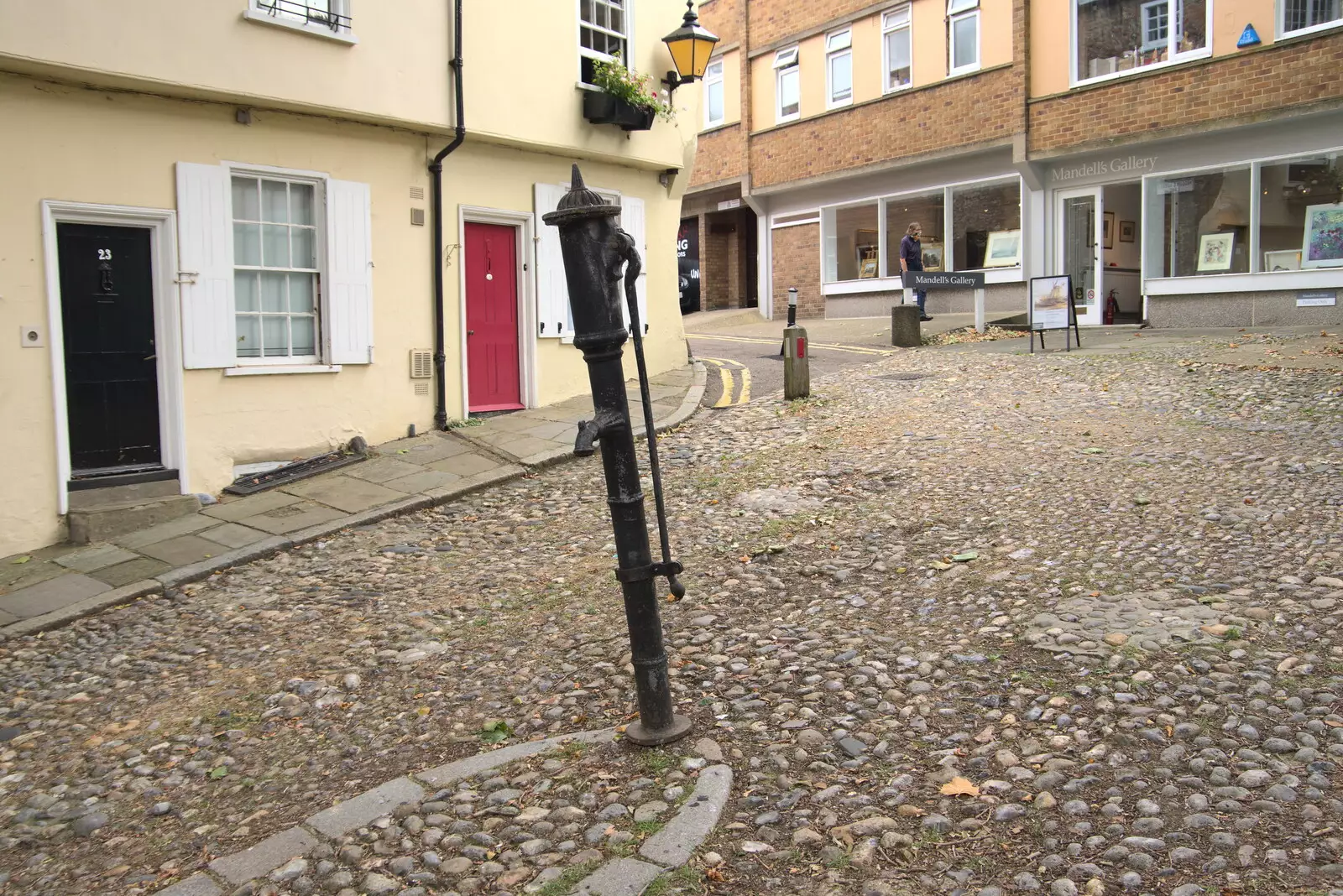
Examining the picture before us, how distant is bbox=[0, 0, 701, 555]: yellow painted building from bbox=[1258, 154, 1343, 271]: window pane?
34.9 feet

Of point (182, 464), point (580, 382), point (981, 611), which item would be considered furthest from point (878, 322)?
point (981, 611)

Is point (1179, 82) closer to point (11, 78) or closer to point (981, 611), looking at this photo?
point (981, 611)

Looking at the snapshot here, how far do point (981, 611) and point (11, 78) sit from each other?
8019 millimetres

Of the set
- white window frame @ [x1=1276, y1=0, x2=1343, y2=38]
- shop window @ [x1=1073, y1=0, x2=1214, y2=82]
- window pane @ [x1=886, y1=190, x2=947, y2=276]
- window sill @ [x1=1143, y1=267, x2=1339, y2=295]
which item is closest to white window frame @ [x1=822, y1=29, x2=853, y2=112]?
window pane @ [x1=886, y1=190, x2=947, y2=276]

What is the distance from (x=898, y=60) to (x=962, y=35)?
1.61 metres

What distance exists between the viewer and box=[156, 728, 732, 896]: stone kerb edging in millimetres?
3084

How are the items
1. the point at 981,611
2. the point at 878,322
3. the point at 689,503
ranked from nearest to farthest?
the point at 981,611
the point at 689,503
the point at 878,322

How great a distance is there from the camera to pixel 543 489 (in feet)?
28.2

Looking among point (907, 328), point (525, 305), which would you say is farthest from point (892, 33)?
point (525, 305)

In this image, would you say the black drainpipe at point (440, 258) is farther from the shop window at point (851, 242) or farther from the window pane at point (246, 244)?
the shop window at point (851, 242)

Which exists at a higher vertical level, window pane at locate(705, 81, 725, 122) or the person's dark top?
window pane at locate(705, 81, 725, 122)

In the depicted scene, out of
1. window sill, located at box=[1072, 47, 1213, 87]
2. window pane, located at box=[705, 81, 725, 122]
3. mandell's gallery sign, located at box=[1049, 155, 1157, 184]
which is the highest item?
window pane, located at box=[705, 81, 725, 122]

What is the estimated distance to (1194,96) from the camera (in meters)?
16.0

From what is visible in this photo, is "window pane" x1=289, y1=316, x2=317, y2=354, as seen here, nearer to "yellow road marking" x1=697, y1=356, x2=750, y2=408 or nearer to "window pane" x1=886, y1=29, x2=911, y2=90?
"yellow road marking" x1=697, y1=356, x2=750, y2=408
